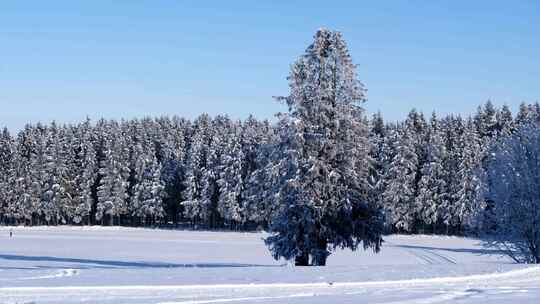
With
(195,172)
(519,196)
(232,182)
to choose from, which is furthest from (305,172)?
(195,172)

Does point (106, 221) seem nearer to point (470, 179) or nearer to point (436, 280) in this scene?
point (470, 179)

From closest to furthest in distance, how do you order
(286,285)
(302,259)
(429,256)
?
(286,285)
(302,259)
(429,256)

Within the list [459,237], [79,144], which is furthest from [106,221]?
[459,237]

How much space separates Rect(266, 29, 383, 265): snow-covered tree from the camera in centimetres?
2847

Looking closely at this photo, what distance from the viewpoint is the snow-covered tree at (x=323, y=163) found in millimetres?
28469

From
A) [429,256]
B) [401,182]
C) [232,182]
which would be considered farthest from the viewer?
[232,182]

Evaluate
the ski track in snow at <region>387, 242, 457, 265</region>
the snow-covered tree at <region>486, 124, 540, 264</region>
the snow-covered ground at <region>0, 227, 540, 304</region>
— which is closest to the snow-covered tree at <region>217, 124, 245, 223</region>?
the ski track in snow at <region>387, 242, 457, 265</region>

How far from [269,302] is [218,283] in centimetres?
300

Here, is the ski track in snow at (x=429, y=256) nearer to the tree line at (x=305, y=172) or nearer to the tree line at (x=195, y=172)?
the tree line at (x=305, y=172)

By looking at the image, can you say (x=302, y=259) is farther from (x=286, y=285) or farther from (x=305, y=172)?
(x=286, y=285)

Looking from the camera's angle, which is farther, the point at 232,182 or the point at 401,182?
the point at 232,182

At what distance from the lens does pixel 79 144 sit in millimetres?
96312

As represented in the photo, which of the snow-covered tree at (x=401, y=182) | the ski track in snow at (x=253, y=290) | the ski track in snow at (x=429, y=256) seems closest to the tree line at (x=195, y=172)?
the snow-covered tree at (x=401, y=182)

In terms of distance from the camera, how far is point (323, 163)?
2852 cm
